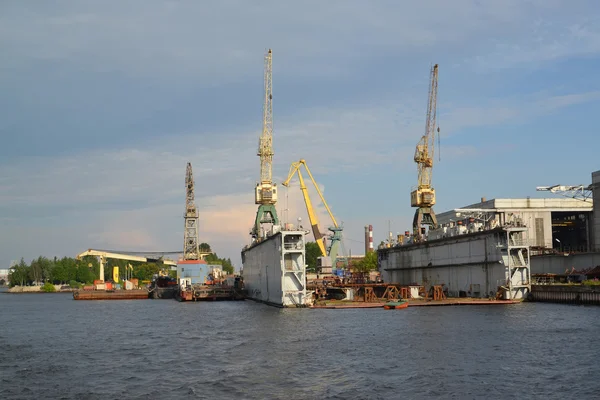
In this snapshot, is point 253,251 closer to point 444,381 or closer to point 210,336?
point 210,336

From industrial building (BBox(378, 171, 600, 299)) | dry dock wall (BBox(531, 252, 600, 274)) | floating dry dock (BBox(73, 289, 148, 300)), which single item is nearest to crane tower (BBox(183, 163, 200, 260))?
floating dry dock (BBox(73, 289, 148, 300))

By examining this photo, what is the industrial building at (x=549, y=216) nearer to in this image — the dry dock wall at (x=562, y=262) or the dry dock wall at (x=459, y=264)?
the dry dock wall at (x=459, y=264)

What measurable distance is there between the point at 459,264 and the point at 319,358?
6276 centimetres

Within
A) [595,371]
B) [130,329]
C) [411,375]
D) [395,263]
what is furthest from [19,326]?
[395,263]

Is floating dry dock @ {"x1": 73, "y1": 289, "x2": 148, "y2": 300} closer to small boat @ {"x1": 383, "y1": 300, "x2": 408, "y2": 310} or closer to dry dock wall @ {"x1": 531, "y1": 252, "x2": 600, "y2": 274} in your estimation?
small boat @ {"x1": 383, "y1": 300, "x2": 408, "y2": 310}

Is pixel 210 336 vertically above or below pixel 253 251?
below

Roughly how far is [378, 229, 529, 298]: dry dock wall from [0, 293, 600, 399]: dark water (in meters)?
14.6

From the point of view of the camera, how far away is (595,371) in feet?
131

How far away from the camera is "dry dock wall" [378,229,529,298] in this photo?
92375 mm

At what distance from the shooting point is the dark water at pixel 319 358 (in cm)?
3697

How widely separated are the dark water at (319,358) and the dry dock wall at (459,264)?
14593 millimetres

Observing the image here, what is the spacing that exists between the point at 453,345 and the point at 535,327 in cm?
1447

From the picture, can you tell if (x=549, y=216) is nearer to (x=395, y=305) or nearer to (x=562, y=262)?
(x=562, y=262)

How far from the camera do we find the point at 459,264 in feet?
345
